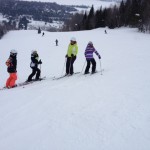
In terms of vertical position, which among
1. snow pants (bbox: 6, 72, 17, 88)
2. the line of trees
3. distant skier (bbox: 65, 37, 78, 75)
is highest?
the line of trees

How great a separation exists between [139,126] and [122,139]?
2.26 ft

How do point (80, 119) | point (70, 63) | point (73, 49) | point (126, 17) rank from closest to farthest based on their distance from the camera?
point (80, 119) < point (73, 49) < point (70, 63) < point (126, 17)

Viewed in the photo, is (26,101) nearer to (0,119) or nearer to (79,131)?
(0,119)

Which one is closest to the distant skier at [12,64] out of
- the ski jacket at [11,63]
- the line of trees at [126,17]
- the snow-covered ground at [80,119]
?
the ski jacket at [11,63]

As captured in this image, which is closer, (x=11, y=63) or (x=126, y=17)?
(x=11, y=63)

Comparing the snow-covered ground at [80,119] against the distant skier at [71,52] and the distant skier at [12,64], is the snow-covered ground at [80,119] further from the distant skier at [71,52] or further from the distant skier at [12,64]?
the distant skier at [71,52]

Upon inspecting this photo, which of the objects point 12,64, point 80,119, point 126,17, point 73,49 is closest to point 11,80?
point 12,64

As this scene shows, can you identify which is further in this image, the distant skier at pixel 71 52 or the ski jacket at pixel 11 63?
the distant skier at pixel 71 52

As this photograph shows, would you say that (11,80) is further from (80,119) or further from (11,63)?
(80,119)

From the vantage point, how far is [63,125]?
5840 millimetres

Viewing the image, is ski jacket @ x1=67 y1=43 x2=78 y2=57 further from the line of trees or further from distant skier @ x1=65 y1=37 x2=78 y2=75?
the line of trees

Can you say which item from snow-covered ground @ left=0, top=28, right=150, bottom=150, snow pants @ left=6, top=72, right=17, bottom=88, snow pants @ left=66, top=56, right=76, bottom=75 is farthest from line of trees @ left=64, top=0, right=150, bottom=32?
snow-covered ground @ left=0, top=28, right=150, bottom=150

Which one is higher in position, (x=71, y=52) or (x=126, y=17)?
(x=126, y=17)

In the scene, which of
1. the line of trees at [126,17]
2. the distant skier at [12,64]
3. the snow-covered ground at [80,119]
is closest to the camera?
the snow-covered ground at [80,119]
